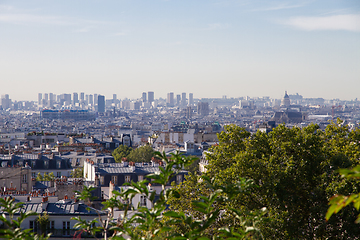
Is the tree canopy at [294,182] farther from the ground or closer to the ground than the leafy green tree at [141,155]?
farther from the ground

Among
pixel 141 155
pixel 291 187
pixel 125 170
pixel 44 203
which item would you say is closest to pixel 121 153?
pixel 141 155

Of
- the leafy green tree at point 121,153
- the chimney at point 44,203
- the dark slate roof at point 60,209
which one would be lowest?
the leafy green tree at point 121,153

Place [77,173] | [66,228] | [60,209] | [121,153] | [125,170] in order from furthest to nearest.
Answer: [121,153]
[77,173]
[125,170]
[60,209]
[66,228]

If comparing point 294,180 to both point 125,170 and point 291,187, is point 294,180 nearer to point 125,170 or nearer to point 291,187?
point 291,187

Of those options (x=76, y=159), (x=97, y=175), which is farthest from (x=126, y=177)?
(x=76, y=159)

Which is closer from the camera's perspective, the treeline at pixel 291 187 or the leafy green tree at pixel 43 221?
the treeline at pixel 291 187

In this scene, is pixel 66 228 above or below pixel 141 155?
above

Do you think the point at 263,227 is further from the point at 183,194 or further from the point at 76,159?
the point at 76,159

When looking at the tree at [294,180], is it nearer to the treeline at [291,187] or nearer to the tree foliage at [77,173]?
the treeline at [291,187]

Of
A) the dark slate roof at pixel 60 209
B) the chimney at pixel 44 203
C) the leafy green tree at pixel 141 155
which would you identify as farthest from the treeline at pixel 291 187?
the leafy green tree at pixel 141 155
